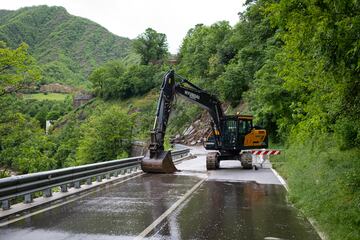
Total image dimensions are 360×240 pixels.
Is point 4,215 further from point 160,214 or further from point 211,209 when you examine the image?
point 211,209

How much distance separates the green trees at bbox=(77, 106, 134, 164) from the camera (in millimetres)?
53438

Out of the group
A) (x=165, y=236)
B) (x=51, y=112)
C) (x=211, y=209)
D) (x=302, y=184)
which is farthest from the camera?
(x=51, y=112)

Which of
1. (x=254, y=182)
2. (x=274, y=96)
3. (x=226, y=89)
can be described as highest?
(x=226, y=89)

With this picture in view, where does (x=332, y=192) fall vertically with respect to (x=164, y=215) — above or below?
above

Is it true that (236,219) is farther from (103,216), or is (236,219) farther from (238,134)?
(238,134)

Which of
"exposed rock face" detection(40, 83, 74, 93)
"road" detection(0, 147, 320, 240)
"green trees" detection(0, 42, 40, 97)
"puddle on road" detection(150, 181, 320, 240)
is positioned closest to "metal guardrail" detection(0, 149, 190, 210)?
"road" detection(0, 147, 320, 240)

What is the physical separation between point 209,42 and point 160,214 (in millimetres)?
73190

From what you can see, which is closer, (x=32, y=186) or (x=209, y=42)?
(x=32, y=186)

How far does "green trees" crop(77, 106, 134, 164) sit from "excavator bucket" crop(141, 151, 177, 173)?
34.5 meters

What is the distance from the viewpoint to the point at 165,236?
22.6 feet

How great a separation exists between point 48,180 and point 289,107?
18009 millimetres

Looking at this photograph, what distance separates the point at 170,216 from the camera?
28.2 ft

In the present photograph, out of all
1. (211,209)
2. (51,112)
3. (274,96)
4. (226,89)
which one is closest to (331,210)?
(211,209)

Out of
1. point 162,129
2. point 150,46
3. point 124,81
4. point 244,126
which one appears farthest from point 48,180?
point 150,46
